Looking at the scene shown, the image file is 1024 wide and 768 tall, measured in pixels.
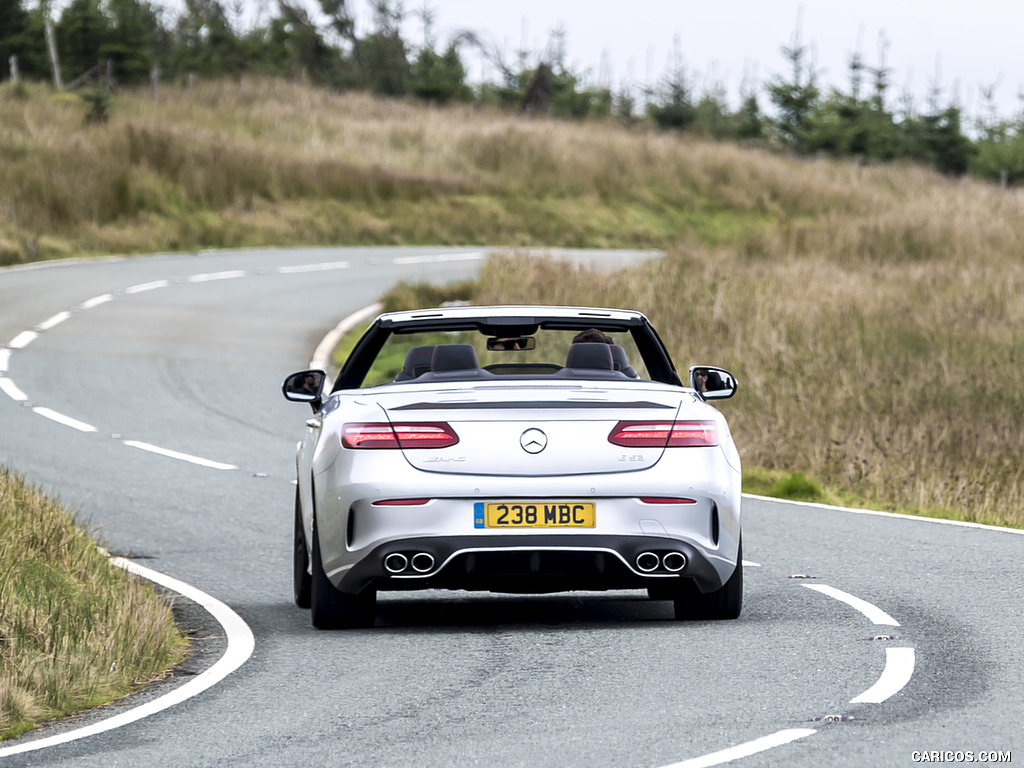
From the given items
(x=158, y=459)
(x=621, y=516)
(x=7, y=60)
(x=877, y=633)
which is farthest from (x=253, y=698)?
(x=7, y=60)

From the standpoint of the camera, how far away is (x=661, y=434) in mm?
7172

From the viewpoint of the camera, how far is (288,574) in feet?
32.0

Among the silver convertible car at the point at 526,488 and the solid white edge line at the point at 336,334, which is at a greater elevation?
the silver convertible car at the point at 526,488

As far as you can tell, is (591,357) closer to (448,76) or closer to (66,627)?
(66,627)

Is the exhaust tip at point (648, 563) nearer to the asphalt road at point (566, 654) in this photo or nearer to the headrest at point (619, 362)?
the asphalt road at point (566, 654)

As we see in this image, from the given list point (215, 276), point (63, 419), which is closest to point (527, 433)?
point (63, 419)

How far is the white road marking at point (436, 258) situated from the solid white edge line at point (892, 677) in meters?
26.7

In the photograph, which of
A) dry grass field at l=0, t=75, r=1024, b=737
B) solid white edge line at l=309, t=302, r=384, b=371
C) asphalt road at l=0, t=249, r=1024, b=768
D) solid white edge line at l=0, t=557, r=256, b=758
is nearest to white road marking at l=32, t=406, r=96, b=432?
asphalt road at l=0, t=249, r=1024, b=768

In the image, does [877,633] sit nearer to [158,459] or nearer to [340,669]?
[340,669]

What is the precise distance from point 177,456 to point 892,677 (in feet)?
31.3

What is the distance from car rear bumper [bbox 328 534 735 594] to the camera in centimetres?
702

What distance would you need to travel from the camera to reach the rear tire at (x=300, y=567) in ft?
27.6

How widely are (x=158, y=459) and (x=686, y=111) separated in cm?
5143

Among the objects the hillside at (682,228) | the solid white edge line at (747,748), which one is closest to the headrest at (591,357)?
the solid white edge line at (747,748)
